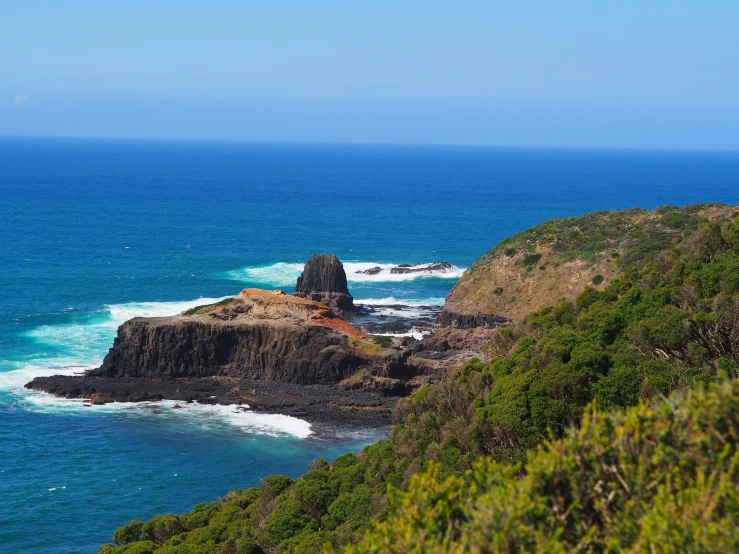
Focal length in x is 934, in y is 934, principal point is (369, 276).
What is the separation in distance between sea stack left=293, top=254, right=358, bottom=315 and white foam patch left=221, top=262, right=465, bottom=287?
13.2m

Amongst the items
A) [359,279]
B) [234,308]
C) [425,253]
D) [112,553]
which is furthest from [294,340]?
[425,253]

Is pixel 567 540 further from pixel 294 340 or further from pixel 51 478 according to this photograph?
pixel 294 340

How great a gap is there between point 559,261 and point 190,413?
126 feet

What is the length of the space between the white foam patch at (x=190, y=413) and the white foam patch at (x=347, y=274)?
140 feet

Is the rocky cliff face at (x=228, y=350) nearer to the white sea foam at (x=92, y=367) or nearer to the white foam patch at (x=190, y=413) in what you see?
the white sea foam at (x=92, y=367)

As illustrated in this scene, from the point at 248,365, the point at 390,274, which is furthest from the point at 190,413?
the point at 390,274

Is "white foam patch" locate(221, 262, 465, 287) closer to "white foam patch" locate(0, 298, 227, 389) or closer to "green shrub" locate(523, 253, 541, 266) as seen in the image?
"white foam patch" locate(0, 298, 227, 389)

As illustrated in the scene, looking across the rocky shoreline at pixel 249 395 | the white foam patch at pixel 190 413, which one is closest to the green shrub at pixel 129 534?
the white foam patch at pixel 190 413

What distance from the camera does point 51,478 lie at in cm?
5134

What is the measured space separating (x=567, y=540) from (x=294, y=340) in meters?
52.1

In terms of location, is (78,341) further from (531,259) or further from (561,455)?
(561,455)

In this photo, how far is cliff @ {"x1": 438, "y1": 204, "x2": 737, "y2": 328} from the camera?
78688mm

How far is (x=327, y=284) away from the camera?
298 ft

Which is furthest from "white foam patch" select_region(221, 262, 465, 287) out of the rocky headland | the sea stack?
the rocky headland
